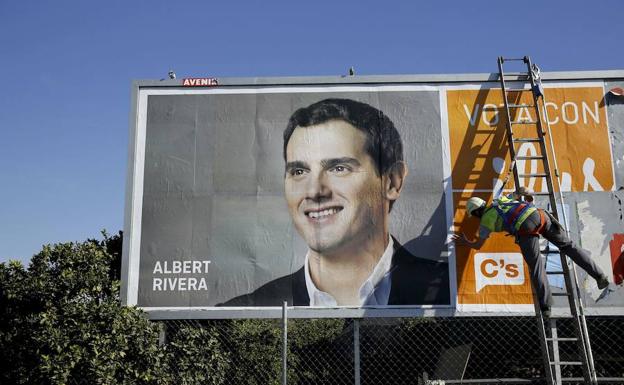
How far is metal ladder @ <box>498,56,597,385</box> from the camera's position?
7926 mm

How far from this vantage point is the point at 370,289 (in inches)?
373

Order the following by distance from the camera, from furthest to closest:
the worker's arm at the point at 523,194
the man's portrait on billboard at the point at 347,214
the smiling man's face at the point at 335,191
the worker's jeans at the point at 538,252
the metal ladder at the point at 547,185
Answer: the smiling man's face at the point at 335,191 < the man's portrait on billboard at the point at 347,214 < the worker's arm at the point at 523,194 < the worker's jeans at the point at 538,252 < the metal ladder at the point at 547,185

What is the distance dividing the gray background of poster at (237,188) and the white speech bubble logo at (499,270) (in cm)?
62

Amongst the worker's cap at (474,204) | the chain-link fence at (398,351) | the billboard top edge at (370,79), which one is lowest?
the chain-link fence at (398,351)

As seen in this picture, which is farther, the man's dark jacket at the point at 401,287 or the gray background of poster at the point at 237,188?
the gray background of poster at the point at 237,188

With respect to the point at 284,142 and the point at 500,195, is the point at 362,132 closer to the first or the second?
the point at 284,142

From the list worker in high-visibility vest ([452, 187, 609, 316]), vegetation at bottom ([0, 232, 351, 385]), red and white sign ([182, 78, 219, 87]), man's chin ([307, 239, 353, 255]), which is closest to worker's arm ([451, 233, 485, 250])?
worker in high-visibility vest ([452, 187, 609, 316])

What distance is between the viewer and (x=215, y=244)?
31.9 ft

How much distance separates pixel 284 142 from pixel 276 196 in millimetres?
869

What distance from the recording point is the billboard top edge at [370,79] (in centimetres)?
997

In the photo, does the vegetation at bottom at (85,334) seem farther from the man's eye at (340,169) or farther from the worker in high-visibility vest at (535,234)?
the worker in high-visibility vest at (535,234)

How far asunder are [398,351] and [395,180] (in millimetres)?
4701

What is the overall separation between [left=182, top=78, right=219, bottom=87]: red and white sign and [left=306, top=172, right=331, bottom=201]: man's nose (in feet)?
7.21

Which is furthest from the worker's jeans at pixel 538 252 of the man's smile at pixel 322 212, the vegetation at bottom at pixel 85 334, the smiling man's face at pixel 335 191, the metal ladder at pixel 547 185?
the vegetation at bottom at pixel 85 334
